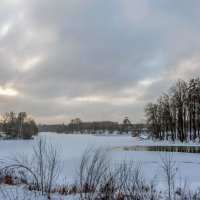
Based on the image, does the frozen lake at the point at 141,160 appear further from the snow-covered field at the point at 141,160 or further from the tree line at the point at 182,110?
the tree line at the point at 182,110

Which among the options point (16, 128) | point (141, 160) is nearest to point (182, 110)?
point (141, 160)

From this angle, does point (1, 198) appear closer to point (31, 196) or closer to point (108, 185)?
point (31, 196)

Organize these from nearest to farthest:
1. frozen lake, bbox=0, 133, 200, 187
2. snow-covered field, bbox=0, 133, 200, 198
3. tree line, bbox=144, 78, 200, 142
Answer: snow-covered field, bbox=0, 133, 200, 198 → frozen lake, bbox=0, 133, 200, 187 → tree line, bbox=144, 78, 200, 142

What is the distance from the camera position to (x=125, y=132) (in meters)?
193

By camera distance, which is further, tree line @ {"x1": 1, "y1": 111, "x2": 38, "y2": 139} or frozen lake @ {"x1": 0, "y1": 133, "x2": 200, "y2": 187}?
tree line @ {"x1": 1, "y1": 111, "x2": 38, "y2": 139}

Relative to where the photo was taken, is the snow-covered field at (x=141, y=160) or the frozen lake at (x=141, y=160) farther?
the frozen lake at (x=141, y=160)

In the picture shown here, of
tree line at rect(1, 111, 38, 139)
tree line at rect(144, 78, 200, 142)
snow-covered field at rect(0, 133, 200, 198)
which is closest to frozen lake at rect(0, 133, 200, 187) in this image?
snow-covered field at rect(0, 133, 200, 198)

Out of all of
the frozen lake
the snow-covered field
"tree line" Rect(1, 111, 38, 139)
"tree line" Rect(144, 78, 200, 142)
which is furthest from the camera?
"tree line" Rect(1, 111, 38, 139)

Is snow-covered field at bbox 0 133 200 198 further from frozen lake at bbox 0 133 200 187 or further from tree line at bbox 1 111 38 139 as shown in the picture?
tree line at bbox 1 111 38 139

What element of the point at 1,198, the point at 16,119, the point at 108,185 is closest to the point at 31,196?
the point at 1,198

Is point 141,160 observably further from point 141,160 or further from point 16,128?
point 16,128

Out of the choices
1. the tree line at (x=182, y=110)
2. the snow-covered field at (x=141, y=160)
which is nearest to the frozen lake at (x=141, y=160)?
the snow-covered field at (x=141, y=160)

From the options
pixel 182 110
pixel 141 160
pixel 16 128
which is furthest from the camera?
pixel 16 128

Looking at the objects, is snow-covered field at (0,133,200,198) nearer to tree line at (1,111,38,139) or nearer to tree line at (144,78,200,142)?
tree line at (144,78,200,142)
